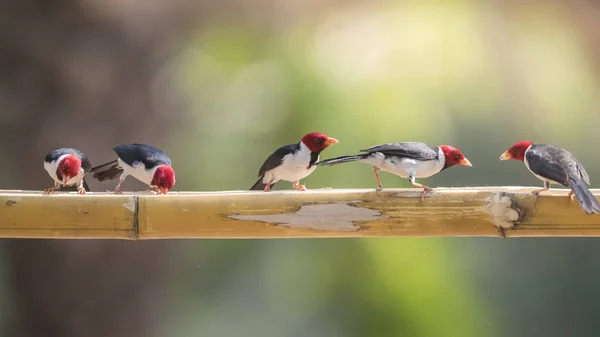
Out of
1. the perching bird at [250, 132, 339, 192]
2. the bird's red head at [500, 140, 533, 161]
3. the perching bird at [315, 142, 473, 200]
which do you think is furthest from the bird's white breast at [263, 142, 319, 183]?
the bird's red head at [500, 140, 533, 161]

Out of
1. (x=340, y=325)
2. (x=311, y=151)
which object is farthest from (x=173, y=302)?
(x=311, y=151)

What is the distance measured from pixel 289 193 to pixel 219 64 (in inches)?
88.7

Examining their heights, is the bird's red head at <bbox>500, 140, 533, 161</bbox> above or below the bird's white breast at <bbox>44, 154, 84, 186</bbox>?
above

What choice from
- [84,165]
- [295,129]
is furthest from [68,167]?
[295,129]

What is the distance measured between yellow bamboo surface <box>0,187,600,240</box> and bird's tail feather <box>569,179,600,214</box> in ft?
0.31

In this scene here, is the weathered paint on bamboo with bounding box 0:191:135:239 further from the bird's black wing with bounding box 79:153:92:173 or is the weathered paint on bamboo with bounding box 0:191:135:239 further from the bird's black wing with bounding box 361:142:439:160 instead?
the bird's black wing with bounding box 361:142:439:160

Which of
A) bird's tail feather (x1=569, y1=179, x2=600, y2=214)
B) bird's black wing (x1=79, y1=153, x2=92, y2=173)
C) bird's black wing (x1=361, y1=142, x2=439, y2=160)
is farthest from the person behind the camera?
bird's black wing (x1=79, y1=153, x2=92, y2=173)

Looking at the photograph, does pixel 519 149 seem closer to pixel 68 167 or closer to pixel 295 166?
pixel 295 166

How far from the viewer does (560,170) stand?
82.4 inches

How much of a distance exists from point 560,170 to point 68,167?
155 cm

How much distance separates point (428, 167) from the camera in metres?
2.30

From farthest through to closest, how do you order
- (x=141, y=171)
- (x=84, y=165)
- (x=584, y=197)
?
1. (x=84, y=165)
2. (x=141, y=171)
3. (x=584, y=197)

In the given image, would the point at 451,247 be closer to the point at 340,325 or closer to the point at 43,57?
the point at 340,325

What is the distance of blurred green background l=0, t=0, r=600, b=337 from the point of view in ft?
13.3
